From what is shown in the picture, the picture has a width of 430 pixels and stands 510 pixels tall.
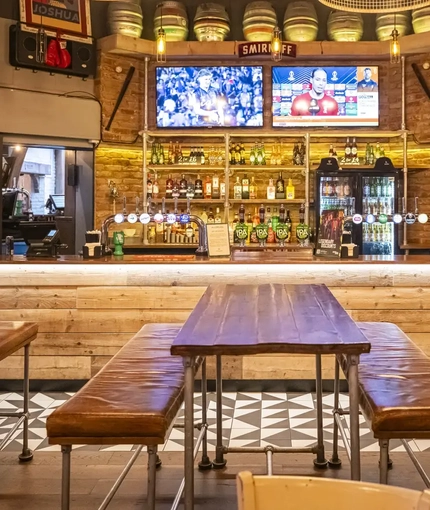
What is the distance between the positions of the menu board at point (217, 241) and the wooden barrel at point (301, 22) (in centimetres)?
370

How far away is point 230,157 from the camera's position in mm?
7883

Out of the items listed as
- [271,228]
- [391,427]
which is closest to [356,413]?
[391,427]

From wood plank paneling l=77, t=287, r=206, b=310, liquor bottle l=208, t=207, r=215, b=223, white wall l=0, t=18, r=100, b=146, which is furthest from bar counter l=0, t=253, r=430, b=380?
liquor bottle l=208, t=207, r=215, b=223

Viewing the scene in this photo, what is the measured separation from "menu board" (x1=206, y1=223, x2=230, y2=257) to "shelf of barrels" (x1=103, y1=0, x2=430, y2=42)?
11.6ft

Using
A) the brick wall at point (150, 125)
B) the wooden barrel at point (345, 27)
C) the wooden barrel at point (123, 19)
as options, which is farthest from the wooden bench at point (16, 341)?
the wooden barrel at point (345, 27)

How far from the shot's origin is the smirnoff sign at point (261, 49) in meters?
7.33

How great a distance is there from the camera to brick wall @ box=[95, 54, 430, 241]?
25.1 feet

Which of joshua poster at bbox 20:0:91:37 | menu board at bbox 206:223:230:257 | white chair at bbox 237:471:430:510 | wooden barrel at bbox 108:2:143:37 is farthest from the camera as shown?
wooden barrel at bbox 108:2:143:37

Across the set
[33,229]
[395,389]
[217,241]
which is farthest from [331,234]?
[33,229]

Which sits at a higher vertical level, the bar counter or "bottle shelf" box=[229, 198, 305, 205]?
"bottle shelf" box=[229, 198, 305, 205]

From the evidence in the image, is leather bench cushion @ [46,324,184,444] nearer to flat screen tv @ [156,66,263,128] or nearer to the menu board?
the menu board

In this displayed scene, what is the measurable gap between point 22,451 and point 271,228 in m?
4.91

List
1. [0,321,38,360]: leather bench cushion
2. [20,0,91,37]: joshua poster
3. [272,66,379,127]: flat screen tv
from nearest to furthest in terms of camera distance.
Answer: [0,321,38,360]: leather bench cushion → [20,0,91,37]: joshua poster → [272,66,379,127]: flat screen tv

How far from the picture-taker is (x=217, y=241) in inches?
192
